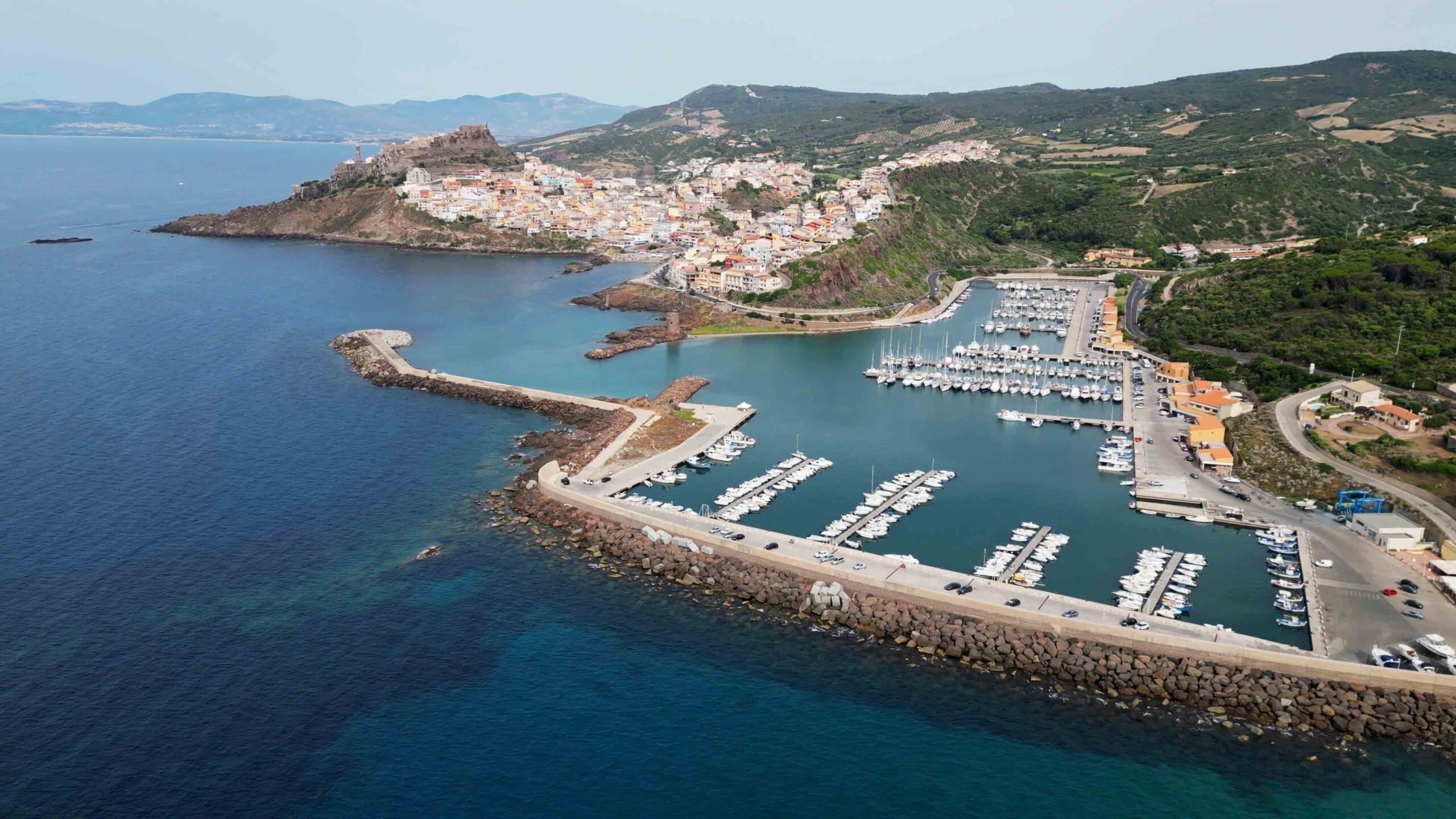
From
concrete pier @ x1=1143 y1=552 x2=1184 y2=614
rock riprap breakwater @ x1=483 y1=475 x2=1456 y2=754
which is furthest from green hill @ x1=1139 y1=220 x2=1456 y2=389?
rock riprap breakwater @ x1=483 y1=475 x2=1456 y2=754

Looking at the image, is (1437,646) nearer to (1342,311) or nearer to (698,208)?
(1342,311)

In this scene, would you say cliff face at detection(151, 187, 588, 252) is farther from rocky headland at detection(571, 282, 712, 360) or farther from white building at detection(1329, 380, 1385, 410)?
white building at detection(1329, 380, 1385, 410)

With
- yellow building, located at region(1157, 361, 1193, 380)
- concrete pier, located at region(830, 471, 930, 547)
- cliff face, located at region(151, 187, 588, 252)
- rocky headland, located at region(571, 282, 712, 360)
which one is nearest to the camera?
concrete pier, located at region(830, 471, 930, 547)

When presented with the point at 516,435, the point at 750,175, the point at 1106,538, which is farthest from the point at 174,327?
the point at 750,175

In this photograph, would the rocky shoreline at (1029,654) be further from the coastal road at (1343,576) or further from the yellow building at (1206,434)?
the yellow building at (1206,434)

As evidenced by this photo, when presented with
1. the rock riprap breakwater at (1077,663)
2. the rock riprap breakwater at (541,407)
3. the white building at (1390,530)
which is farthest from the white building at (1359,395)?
the rock riprap breakwater at (541,407)

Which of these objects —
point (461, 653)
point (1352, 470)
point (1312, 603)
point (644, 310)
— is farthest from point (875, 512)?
point (644, 310)
